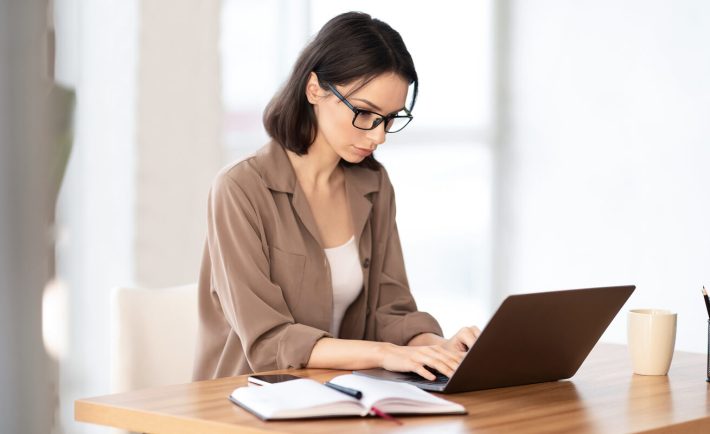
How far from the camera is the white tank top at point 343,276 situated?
219 cm

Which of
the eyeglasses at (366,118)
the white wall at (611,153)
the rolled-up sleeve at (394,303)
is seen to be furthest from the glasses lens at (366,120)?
the white wall at (611,153)

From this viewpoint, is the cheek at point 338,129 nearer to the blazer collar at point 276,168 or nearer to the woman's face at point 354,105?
the woman's face at point 354,105

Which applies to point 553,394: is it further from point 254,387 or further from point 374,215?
point 374,215

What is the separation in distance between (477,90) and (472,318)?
1100mm

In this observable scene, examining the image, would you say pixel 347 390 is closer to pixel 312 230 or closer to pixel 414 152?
pixel 312 230

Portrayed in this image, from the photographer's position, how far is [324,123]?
2.14 meters

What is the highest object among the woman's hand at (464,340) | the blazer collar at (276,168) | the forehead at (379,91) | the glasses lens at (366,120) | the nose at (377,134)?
the forehead at (379,91)

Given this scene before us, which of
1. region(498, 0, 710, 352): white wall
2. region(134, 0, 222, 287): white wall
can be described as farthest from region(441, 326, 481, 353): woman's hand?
region(498, 0, 710, 352): white wall

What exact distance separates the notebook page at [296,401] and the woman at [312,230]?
40 centimetres

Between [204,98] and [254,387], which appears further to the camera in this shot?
[204,98]

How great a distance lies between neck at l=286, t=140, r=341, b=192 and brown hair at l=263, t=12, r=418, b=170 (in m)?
0.02

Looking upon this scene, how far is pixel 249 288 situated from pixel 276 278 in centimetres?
14

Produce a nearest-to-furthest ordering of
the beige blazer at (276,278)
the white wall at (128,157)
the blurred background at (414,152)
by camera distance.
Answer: the beige blazer at (276,278) < the blurred background at (414,152) < the white wall at (128,157)

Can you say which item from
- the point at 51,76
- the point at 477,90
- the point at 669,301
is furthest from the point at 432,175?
the point at 51,76
